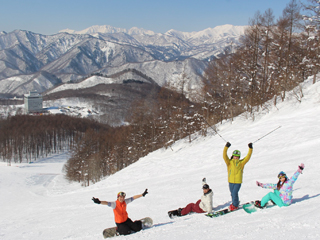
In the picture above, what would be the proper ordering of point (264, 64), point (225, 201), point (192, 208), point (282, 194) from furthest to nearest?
1. point (264, 64)
2. point (225, 201)
3. point (192, 208)
4. point (282, 194)

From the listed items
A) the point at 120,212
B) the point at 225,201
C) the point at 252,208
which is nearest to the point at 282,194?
the point at 252,208

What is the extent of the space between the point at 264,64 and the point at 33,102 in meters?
188

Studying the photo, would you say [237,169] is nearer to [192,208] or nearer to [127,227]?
[192,208]

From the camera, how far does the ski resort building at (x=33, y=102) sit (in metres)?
180

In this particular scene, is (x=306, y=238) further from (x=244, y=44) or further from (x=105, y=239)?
(x=244, y=44)

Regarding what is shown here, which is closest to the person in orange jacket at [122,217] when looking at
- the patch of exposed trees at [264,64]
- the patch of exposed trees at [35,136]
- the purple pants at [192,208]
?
the purple pants at [192,208]

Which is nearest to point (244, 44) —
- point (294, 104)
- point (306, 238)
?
point (294, 104)

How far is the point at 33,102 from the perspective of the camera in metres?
→ 183

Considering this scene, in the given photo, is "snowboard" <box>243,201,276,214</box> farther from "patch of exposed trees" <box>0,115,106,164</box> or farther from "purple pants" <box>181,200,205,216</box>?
"patch of exposed trees" <box>0,115,106,164</box>

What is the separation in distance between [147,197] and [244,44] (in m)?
22.8

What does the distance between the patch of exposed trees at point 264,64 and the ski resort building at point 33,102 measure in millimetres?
180819

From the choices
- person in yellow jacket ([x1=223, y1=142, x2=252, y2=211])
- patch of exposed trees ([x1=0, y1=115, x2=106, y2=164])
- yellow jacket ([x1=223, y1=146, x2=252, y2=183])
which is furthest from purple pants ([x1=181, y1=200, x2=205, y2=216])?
patch of exposed trees ([x1=0, y1=115, x2=106, y2=164])

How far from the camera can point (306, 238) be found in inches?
190

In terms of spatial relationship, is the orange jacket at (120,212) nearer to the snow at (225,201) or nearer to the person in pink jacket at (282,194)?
the snow at (225,201)
